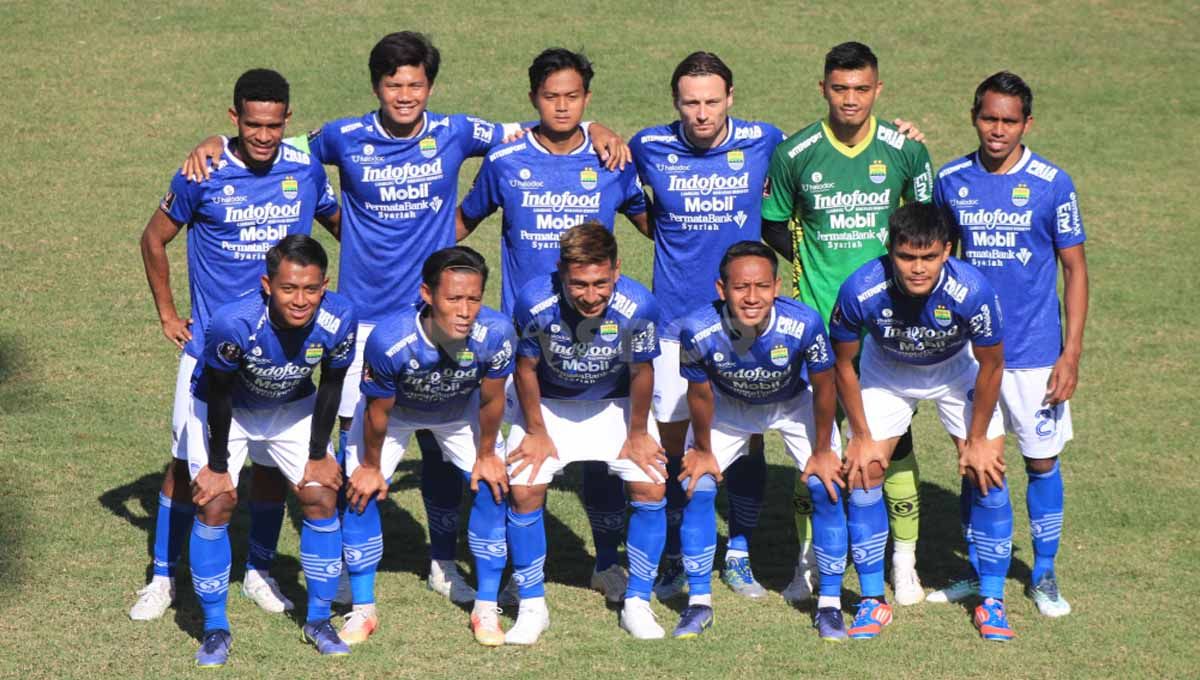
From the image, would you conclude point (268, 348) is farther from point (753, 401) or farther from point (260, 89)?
point (753, 401)

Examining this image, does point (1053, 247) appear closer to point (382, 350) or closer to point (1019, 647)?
point (1019, 647)

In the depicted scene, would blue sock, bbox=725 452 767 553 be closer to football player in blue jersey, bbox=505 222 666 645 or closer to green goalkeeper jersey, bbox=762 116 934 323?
football player in blue jersey, bbox=505 222 666 645

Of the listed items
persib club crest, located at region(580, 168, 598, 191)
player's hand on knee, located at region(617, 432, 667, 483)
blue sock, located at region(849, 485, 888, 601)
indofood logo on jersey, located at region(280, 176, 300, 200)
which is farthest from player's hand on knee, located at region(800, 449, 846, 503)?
indofood logo on jersey, located at region(280, 176, 300, 200)

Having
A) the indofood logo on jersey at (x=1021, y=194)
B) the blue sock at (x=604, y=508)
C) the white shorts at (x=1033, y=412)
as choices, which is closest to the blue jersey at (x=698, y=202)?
the blue sock at (x=604, y=508)

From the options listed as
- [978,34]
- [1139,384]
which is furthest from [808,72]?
[1139,384]

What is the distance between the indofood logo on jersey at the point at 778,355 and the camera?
25.5 feet

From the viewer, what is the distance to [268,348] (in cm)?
755

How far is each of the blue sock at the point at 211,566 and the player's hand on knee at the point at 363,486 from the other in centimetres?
63

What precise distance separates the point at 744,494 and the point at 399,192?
2.50m

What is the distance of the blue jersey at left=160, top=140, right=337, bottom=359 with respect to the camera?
8102 mm

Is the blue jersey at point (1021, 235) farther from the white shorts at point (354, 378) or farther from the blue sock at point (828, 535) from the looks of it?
the white shorts at point (354, 378)

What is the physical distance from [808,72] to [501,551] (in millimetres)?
11473

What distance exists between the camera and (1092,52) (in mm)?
19281

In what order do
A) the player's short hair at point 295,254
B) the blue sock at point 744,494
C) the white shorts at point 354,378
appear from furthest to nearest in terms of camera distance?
the blue sock at point 744,494
the white shorts at point 354,378
the player's short hair at point 295,254
